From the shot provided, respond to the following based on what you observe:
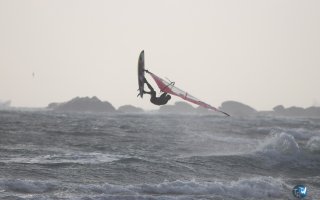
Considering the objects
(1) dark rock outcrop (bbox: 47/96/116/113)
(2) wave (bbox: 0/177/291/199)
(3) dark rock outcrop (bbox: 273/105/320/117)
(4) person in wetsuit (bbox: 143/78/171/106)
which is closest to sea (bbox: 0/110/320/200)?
(2) wave (bbox: 0/177/291/199)

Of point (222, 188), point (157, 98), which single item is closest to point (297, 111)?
point (222, 188)

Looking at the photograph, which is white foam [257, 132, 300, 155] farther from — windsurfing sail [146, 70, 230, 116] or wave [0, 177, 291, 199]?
windsurfing sail [146, 70, 230, 116]

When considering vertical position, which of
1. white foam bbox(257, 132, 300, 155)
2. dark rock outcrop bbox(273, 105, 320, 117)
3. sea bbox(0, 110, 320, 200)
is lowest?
sea bbox(0, 110, 320, 200)

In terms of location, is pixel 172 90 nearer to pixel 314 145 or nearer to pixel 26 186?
pixel 26 186

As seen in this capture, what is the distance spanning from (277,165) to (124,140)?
9.41 metres

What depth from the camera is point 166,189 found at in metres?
13.1

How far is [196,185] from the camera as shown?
13539 millimetres

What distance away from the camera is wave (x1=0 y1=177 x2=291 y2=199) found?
12.0 metres

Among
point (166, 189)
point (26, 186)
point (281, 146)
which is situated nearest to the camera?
point (26, 186)

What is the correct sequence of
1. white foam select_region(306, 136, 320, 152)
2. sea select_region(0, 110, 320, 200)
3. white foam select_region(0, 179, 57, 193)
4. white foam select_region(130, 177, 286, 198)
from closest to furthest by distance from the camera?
white foam select_region(0, 179, 57, 193) < sea select_region(0, 110, 320, 200) < white foam select_region(130, 177, 286, 198) < white foam select_region(306, 136, 320, 152)

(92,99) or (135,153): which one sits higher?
(92,99)

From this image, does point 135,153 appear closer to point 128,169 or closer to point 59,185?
point 128,169

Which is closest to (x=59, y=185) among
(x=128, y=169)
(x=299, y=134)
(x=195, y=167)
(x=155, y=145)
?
(x=128, y=169)

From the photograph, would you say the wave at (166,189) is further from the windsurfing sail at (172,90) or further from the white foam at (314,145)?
the white foam at (314,145)
